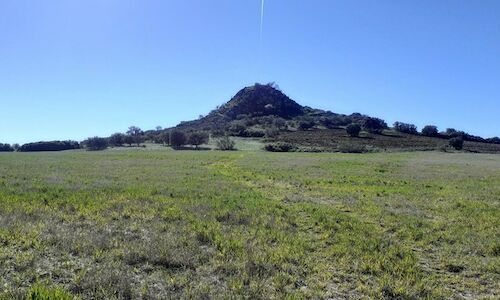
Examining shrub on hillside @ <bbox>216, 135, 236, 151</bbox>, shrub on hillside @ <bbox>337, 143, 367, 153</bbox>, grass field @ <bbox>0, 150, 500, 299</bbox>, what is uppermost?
shrub on hillside @ <bbox>216, 135, 236, 151</bbox>

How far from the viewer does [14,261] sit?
9305mm

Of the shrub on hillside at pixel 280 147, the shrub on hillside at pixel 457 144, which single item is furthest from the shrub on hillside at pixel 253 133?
the shrub on hillside at pixel 457 144

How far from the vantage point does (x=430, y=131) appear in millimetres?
160125

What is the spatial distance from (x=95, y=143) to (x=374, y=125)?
344 feet

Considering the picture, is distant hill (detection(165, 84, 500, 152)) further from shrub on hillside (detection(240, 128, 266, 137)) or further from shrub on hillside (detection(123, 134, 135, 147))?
shrub on hillside (detection(123, 134, 135, 147))

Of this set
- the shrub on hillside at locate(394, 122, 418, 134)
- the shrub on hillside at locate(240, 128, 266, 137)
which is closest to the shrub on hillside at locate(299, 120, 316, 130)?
A: the shrub on hillside at locate(240, 128, 266, 137)

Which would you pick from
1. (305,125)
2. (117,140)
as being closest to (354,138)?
(305,125)

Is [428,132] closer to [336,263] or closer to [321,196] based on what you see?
[321,196]

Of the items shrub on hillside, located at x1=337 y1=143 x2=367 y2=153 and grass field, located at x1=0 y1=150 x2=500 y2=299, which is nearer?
grass field, located at x1=0 y1=150 x2=500 y2=299

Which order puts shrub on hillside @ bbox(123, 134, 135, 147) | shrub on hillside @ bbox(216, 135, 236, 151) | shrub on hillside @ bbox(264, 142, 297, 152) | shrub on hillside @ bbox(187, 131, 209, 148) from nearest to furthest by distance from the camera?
1. shrub on hillside @ bbox(264, 142, 297, 152)
2. shrub on hillside @ bbox(216, 135, 236, 151)
3. shrub on hillside @ bbox(187, 131, 209, 148)
4. shrub on hillside @ bbox(123, 134, 135, 147)

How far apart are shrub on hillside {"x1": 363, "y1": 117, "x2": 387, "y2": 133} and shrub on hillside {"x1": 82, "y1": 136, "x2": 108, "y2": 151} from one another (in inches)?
3703

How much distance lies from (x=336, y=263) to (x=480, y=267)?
11.1 ft

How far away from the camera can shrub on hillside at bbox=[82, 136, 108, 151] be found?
395 feet

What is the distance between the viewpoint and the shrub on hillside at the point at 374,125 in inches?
6512
